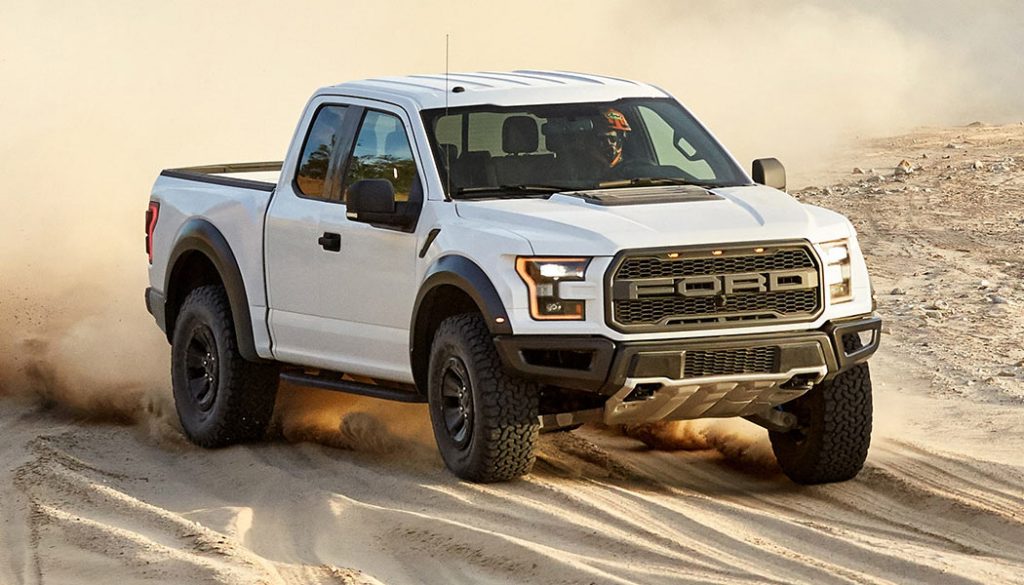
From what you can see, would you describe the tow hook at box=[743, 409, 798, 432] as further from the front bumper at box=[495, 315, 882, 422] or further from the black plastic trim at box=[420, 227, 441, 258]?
the black plastic trim at box=[420, 227, 441, 258]

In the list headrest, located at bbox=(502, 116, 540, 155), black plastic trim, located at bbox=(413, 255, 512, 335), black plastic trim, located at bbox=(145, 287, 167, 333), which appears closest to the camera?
black plastic trim, located at bbox=(413, 255, 512, 335)

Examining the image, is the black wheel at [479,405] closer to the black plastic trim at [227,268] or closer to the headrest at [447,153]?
the headrest at [447,153]

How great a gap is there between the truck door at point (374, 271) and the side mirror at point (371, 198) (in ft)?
0.63

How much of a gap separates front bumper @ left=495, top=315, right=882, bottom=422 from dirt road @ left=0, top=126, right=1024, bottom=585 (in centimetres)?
47

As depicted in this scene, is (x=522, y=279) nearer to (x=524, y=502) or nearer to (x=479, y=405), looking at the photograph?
(x=479, y=405)

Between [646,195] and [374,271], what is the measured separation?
1.36 m

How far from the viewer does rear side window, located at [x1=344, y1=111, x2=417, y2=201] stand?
9922mm

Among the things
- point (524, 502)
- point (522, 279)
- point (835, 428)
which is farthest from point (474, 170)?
point (835, 428)

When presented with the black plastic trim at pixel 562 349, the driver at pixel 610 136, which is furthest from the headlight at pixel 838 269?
the driver at pixel 610 136

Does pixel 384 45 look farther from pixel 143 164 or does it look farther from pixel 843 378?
pixel 843 378

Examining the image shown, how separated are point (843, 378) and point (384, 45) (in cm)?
2258

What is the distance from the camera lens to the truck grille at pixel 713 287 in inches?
344

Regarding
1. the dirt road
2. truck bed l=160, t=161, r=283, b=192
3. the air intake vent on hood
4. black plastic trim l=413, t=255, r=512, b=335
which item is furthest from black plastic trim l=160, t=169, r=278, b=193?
the air intake vent on hood

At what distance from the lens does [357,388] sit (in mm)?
10250
